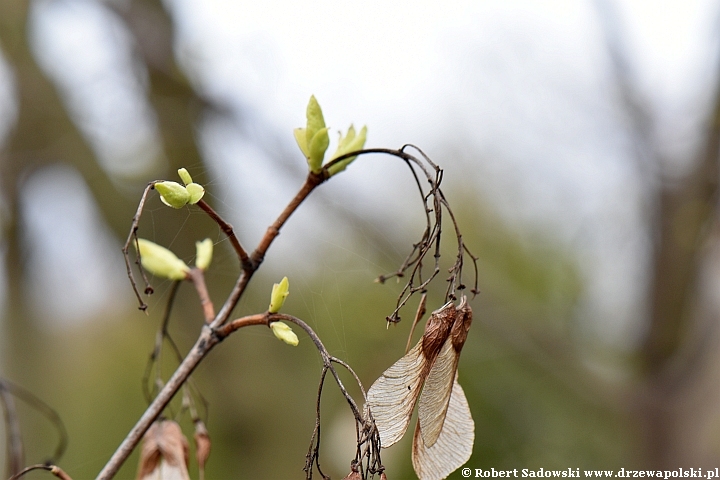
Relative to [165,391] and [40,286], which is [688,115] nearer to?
[165,391]

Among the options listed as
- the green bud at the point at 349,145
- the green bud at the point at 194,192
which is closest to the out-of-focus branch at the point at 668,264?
the green bud at the point at 349,145

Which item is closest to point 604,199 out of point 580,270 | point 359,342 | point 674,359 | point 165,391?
point 580,270

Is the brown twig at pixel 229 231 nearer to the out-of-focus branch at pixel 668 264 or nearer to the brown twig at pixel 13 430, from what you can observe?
the brown twig at pixel 13 430

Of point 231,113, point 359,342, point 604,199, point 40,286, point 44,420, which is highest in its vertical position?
point 604,199

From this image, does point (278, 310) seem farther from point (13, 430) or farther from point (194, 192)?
point (13, 430)

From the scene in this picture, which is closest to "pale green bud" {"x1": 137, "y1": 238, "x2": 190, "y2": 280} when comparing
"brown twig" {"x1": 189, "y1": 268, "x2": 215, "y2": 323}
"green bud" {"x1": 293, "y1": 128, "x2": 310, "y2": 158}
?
"brown twig" {"x1": 189, "y1": 268, "x2": 215, "y2": 323}

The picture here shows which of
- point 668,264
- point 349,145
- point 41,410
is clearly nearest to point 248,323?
point 349,145

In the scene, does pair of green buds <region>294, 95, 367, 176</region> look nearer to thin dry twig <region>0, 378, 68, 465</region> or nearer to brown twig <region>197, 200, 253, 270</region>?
brown twig <region>197, 200, 253, 270</region>
